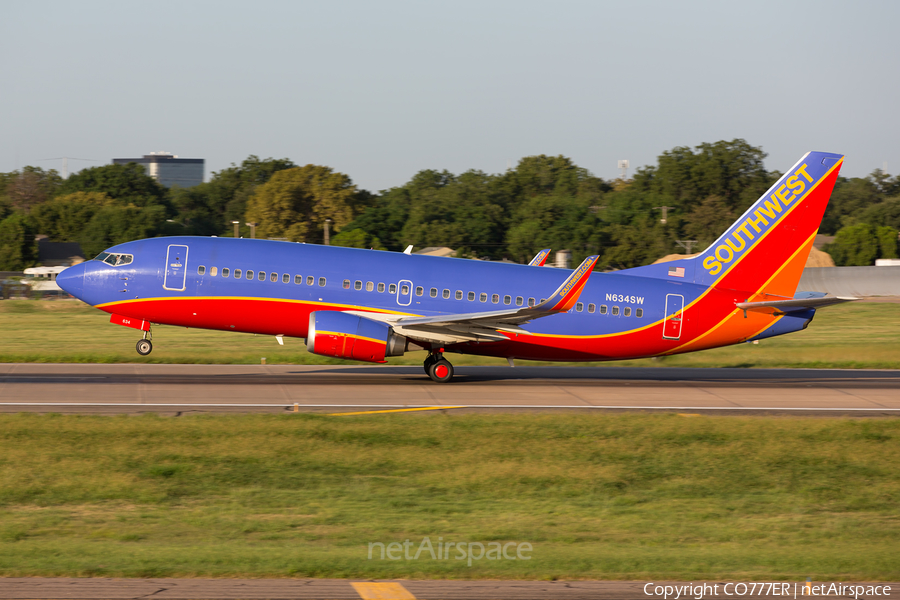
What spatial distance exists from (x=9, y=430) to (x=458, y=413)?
34.6 feet

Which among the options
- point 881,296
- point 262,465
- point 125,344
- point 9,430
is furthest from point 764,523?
point 881,296

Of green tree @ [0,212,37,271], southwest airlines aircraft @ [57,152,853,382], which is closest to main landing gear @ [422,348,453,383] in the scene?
southwest airlines aircraft @ [57,152,853,382]

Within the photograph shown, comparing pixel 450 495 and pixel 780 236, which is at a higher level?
pixel 780 236

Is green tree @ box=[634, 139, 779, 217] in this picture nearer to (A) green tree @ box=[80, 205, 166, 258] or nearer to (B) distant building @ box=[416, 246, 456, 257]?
(B) distant building @ box=[416, 246, 456, 257]

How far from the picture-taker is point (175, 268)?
26.2m

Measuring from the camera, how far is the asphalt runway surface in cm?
952

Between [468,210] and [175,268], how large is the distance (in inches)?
3646

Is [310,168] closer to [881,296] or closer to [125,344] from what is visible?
[881,296]

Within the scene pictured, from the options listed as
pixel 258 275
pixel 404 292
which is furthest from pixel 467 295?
pixel 258 275

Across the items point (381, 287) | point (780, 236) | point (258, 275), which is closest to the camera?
point (258, 275)

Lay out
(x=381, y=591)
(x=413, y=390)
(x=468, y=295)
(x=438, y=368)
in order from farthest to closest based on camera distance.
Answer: (x=438, y=368), (x=468, y=295), (x=413, y=390), (x=381, y=591)

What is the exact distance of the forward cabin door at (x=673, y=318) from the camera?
28125 millimetres

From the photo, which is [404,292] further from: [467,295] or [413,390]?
[413,390]

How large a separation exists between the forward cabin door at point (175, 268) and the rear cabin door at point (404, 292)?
269 inches
